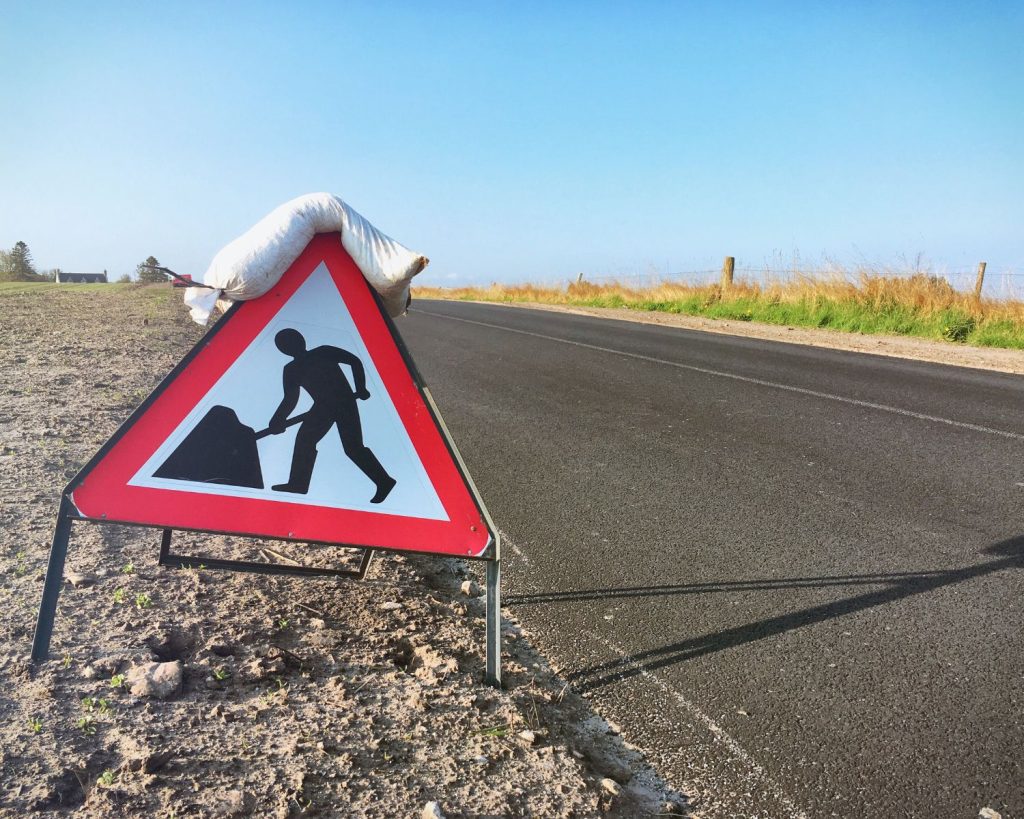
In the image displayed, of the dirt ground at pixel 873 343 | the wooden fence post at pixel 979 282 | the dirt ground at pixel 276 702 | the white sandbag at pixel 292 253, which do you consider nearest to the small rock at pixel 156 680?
the dirt ground at pixel 276 702

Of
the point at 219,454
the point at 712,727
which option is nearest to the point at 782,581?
the point at 712,727

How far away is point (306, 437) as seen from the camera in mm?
2785

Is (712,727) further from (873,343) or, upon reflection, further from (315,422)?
(873,343)

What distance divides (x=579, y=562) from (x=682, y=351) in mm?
8809

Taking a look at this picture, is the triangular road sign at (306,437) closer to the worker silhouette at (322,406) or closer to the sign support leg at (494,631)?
the worker silhouette at (322,406)

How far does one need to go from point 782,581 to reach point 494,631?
1.62 metres

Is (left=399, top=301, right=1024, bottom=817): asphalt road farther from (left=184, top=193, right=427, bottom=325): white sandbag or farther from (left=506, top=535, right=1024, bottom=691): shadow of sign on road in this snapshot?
(left=184, top=193, right=427, bottom=325): white sandbag

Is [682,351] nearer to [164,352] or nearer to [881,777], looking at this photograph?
[164,352]

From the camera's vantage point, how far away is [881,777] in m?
2.34

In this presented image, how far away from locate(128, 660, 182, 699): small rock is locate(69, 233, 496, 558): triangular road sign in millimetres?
431

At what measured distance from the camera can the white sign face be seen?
274 centimetres

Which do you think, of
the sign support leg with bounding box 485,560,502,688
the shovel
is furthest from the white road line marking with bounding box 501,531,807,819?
the shovel

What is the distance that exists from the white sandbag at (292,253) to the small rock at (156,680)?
110 centimetres

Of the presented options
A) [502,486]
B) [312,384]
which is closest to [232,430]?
[312,384]
